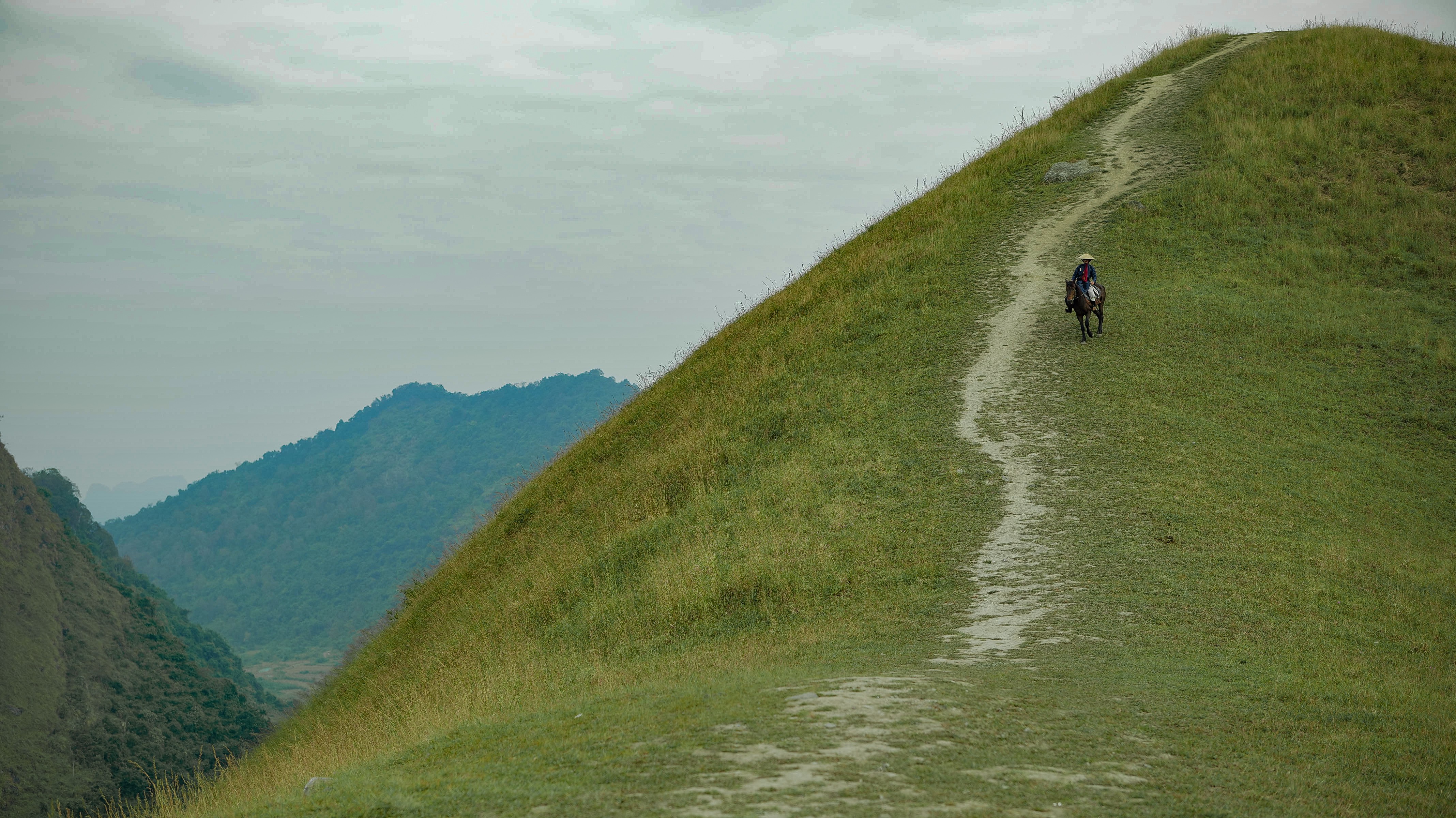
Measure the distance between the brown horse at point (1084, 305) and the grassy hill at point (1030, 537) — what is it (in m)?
0.48

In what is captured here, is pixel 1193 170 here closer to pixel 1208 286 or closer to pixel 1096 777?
pixel 1208 286

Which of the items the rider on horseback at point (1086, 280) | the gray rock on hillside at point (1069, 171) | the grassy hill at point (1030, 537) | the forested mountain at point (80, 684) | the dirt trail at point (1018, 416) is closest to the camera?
the grassy hill at point (1030, 537)

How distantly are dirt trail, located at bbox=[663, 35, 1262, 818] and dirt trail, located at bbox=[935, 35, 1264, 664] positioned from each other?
25mm

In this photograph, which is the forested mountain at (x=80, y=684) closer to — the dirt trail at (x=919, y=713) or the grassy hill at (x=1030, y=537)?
the grassy hill at (x=1030, y=537)

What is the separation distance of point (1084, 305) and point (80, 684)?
8798cm

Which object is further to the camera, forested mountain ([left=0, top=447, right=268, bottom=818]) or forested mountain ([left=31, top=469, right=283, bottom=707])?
forested mountain ([left=31, top=469, right=283, bottom=707])

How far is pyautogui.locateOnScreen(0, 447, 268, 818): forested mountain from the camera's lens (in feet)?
213

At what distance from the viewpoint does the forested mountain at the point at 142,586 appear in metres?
106

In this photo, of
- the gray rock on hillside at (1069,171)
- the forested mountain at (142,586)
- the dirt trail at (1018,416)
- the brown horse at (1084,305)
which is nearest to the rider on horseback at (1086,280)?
the brown horse at (1084,305)

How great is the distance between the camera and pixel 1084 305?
19.5 meters

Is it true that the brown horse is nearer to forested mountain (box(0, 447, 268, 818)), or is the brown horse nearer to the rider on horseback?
the rider on horseback

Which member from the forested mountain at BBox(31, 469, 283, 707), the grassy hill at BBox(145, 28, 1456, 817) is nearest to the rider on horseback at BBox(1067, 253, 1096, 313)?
the grassy hill at BBox(145, 28, 1456, 817)

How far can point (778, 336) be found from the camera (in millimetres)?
25250

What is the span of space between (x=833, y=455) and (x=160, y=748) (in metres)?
73.0
